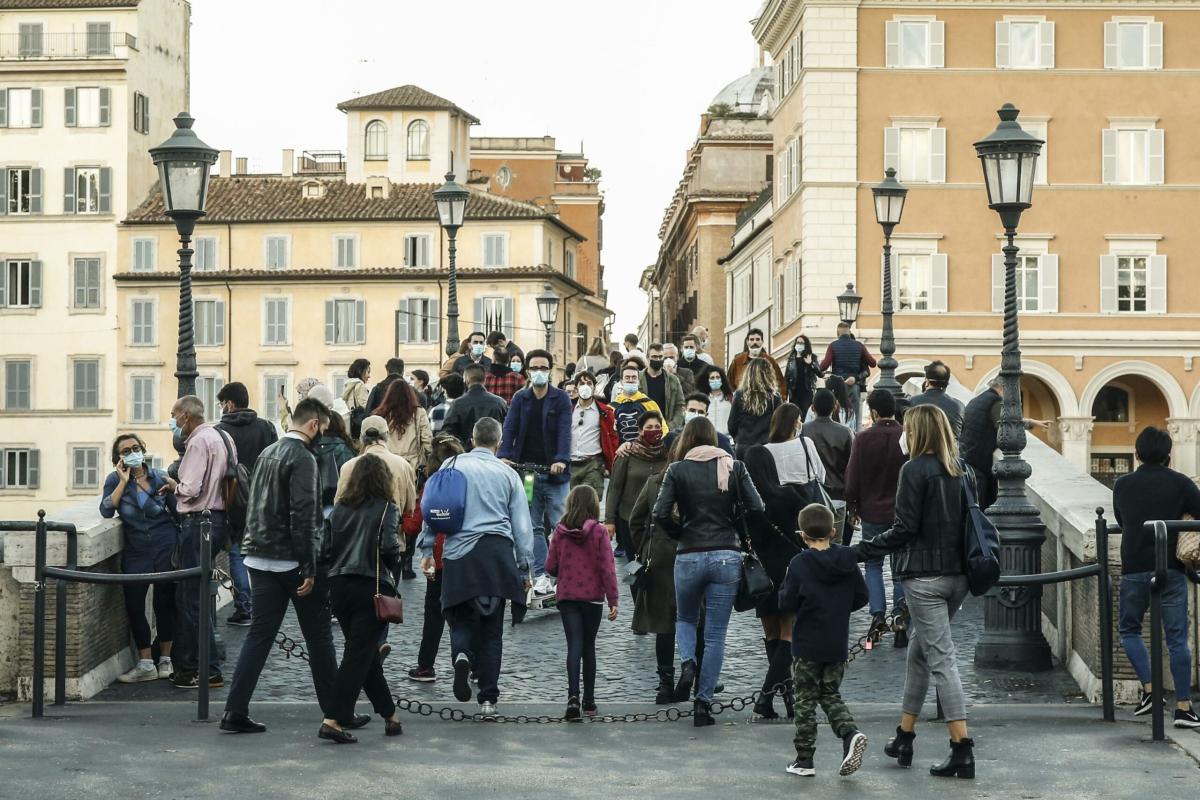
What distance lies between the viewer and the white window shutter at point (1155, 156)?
5228cm

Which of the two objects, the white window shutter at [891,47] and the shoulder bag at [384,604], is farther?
the white window shutter at [891,47]

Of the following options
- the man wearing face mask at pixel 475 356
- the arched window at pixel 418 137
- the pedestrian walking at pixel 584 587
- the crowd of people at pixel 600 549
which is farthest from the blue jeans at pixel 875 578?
the arched window at pixel 418 137

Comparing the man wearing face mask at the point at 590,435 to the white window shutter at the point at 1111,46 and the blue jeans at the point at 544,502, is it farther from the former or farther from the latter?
the white window shutter at the point at 1111,46

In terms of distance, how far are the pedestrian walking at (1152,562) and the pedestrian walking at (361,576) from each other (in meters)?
4.28

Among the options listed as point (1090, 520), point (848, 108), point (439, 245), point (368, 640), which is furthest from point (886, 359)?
point (439, 245)

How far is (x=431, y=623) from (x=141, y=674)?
206 cm

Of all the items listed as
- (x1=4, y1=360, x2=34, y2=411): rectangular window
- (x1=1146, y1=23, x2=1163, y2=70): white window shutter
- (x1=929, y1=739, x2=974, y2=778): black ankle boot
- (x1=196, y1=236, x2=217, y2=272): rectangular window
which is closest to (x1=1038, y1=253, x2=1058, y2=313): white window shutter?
(x1=1146, y1=23, x2=1163, y2=70): white window shutter

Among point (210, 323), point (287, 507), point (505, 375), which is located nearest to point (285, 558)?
point (287, 507)

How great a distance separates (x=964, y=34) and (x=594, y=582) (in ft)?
142

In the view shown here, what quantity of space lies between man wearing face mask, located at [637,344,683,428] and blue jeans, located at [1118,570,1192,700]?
27.6 ft

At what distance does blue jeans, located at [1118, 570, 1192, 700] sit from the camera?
434 inches

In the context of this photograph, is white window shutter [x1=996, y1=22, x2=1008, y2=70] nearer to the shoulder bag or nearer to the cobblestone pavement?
the cobblestone pavement

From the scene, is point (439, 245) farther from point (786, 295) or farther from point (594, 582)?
point (594, 582)

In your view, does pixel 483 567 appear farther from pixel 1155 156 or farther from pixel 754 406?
pixel 1155 156
